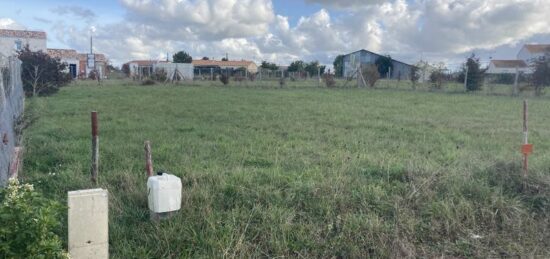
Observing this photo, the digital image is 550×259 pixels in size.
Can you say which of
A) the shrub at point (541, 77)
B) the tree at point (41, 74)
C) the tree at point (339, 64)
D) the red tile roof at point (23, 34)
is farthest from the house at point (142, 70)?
the tree at point (339, 64)

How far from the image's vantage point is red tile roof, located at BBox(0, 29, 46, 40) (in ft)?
181

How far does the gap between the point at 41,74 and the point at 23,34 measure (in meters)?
45.7

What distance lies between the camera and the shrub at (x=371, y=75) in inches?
1121

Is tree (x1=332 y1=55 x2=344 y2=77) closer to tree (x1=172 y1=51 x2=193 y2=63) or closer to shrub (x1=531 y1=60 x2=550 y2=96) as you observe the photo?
tree (x1=172 y1=51 x2=193 y2=63)

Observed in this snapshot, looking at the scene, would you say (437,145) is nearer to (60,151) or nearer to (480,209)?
(480,209)

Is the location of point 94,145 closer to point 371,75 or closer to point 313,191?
point 313,191

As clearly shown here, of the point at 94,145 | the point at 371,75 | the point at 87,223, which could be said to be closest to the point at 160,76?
the point at 371,75

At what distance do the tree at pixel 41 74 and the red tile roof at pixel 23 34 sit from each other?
135 feet

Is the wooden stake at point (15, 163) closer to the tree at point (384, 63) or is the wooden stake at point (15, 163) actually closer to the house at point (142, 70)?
the house at point (142, 70)

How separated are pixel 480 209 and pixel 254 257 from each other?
7.88 ft

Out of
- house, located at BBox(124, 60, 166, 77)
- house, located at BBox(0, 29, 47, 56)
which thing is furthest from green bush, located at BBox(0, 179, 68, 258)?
house, located at BBox(0, 29, 47, 56)

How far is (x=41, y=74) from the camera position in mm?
19422

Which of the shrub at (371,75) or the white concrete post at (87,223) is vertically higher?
the shrub at (371,75)

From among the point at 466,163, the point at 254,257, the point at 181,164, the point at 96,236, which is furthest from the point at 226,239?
the point at 466,163
